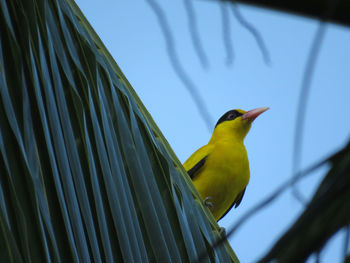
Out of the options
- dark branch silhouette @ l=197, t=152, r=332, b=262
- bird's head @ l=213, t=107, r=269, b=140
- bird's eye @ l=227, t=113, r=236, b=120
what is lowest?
dark branch silhouette @ l=197, t=152, r=332, b=262

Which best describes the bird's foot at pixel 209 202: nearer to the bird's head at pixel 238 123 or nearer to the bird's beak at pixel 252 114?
the bird's head at pixel 238 123

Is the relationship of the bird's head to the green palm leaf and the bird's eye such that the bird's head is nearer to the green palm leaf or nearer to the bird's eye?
the bird's eye

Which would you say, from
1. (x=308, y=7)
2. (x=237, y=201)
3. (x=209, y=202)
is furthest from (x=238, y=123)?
(x=308, y=7)

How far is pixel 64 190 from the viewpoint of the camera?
1.14m

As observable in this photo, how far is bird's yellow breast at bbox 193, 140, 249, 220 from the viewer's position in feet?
14.2

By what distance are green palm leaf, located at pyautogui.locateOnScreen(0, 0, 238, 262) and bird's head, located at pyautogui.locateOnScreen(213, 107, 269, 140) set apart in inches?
151

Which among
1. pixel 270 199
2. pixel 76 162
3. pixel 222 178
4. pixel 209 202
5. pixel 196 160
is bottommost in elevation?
pixel 270 199

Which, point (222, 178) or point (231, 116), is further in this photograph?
point (231, 116)

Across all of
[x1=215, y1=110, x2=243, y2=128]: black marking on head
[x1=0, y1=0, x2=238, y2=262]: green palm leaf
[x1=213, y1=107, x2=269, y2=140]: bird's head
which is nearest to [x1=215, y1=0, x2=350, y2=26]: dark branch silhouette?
[x1=0, y1=0, x2=238, y2=262]: green palm leaf

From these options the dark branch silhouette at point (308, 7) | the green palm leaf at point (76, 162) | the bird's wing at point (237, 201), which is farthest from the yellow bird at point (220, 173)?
the dark branch silhouette at point (308, 7)

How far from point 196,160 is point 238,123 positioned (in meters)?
1.11

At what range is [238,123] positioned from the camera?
5.40 meters

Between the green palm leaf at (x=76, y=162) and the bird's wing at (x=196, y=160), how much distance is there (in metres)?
2.90

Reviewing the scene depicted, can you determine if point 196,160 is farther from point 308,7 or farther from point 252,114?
point 308,7
